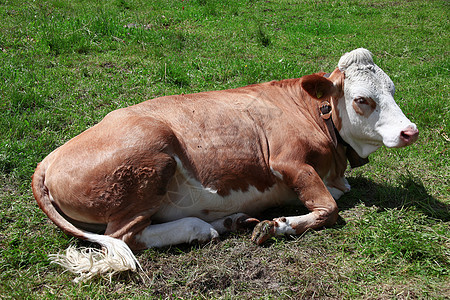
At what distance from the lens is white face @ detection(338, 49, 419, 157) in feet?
13.9

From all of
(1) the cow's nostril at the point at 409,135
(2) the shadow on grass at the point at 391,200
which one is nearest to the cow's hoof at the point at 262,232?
(2) the shadow on grass at the point at 391,200

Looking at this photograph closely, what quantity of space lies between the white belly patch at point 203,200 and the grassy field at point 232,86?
0.32 m

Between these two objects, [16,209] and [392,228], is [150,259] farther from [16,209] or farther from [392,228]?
[392,228]

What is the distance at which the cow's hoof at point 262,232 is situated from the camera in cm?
384

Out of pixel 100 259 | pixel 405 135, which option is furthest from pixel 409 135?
pixel 100 259

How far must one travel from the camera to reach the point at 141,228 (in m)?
3.84

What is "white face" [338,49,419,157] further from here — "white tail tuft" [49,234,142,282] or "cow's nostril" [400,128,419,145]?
"white tail tuft" [49,234,142,282]

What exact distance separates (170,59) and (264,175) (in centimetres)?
413

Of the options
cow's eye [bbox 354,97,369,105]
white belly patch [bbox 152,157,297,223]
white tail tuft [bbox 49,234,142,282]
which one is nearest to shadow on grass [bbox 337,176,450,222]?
white belly patch [bbox 152,157,297,223]

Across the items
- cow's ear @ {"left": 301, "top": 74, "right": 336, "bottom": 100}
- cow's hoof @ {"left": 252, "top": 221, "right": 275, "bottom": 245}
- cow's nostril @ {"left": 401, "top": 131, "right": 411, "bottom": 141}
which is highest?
cow's ear @ {"left": 301, "top": 74, "right": 336, "bottom": 100}

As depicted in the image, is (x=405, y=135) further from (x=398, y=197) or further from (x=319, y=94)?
(x=319, y=94)

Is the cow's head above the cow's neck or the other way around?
above

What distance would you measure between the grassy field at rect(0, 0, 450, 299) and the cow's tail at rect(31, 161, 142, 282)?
0.32 feet

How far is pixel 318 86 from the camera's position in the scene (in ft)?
14.8
